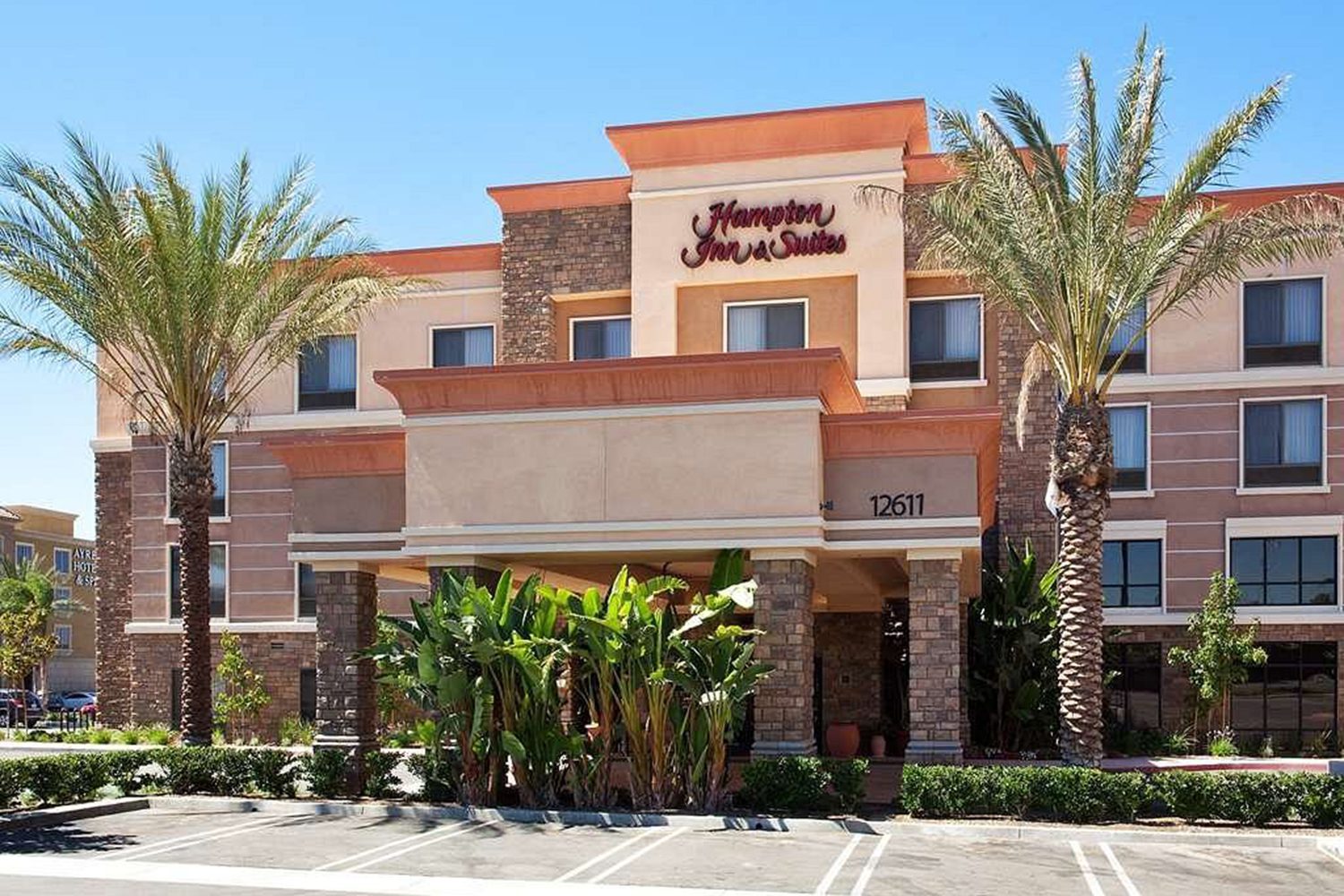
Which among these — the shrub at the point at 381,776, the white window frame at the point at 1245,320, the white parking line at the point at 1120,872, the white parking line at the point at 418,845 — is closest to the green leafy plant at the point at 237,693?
the shrub at the point at 381,776

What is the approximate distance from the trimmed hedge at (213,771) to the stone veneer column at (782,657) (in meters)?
5.97

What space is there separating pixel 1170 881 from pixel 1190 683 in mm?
17201

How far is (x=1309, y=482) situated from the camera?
105 feet

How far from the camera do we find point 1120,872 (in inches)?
647

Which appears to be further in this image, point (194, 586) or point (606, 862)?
point (194, 586)

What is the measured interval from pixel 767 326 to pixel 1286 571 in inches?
509

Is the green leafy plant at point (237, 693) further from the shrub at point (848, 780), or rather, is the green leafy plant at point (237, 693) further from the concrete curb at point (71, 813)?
the shrub at point (848, 780)

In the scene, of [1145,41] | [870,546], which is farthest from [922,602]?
[1145,41]

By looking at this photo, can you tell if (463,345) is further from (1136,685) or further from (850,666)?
(1136,685)

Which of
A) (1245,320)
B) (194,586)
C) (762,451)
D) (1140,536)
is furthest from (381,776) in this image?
(1245,320)

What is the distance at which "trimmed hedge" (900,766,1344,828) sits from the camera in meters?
19.3

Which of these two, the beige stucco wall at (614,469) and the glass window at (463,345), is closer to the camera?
the beige stucco wall at (614,469)

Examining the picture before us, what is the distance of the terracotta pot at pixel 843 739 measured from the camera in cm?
2947

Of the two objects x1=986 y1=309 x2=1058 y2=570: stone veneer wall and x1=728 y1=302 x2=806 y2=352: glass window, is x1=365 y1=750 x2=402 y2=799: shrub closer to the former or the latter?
x1=728 y1=302 x2=806 y2=352: glass window
